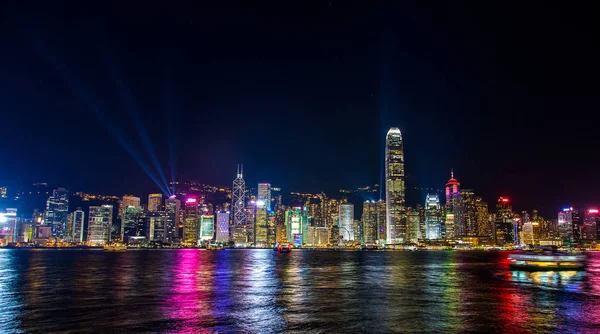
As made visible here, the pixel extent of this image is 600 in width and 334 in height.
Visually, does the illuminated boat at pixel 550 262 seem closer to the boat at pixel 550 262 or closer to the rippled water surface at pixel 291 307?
the boat at pixel 550 262

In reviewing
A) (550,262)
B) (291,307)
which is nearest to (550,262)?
(550,262)

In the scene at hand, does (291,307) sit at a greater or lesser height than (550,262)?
greater

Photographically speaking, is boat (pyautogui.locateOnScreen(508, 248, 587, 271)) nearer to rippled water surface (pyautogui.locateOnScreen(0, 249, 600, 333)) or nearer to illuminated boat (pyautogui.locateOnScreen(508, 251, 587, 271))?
illuminated boat (pyautogui.locateOnScreen(508, 251, 587, 271))

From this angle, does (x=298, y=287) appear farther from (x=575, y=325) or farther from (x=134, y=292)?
(x=575, y=325)

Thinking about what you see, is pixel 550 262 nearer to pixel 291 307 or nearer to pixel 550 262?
pixel 550 262

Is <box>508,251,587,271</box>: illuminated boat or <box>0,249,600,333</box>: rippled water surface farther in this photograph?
<box>508,251,587,271</box>: illuminated boat

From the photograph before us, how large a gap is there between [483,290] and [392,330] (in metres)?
25.2

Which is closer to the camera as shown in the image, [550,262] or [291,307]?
[291,307]

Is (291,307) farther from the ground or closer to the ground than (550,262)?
farther from the ground

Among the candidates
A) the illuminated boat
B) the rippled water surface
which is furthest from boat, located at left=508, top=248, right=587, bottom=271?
the rippled water surface

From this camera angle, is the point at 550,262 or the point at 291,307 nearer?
the point at 291,307

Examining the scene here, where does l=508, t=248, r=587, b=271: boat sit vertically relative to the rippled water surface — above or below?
below

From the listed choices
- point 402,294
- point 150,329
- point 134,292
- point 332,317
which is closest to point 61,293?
point 134,292

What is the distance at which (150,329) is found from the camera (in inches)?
1003
